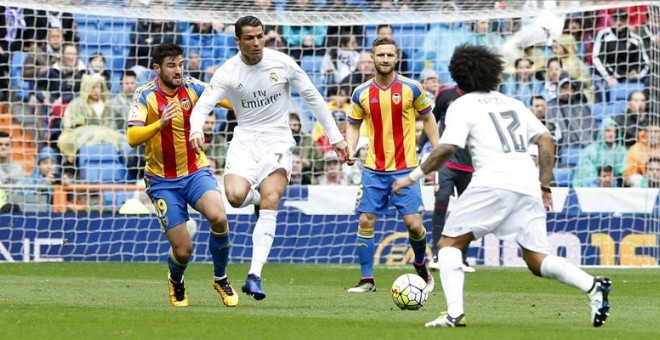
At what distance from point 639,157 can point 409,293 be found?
10.3 meters

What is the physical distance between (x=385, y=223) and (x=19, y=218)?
16.2ft

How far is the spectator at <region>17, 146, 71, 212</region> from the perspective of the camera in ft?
58.6

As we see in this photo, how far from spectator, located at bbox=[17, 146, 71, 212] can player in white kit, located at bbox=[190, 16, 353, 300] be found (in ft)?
24.2

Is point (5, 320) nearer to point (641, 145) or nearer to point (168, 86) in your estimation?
point (168, 86)

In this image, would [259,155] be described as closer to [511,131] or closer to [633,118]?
[511,131]

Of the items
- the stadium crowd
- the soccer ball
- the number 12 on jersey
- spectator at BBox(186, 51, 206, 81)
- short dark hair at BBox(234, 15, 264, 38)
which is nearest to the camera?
the number 12 on jersey

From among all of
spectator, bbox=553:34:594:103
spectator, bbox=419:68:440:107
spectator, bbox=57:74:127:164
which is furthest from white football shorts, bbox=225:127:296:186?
spectator, bbox=553:34:594:103

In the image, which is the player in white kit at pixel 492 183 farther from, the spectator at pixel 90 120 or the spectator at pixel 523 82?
the spectator at pixel 90 120

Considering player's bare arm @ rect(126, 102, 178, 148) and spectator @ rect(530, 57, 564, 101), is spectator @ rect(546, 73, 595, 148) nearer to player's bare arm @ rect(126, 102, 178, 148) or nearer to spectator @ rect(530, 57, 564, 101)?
spectator @ rect(530, 57, 564, 101)

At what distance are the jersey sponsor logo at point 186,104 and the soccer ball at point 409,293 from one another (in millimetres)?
2309

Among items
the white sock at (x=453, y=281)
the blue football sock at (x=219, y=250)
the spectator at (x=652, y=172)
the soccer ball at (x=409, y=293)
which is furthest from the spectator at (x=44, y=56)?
the white sock at (x=453, y=281)

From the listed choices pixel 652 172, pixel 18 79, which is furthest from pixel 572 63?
pixel 18 79

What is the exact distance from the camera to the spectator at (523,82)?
2003cm

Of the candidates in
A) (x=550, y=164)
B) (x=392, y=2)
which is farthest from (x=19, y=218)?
(x=550, y=164)
